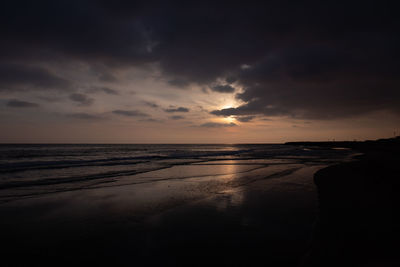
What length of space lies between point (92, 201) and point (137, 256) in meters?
5.25

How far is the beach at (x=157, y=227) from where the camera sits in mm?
4168

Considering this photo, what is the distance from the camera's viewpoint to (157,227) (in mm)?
5699

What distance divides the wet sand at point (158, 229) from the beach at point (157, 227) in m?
0.02

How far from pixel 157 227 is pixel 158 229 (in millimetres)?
144

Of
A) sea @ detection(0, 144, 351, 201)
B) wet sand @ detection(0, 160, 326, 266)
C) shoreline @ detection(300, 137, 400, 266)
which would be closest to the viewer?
shoreline @ detection(300, 137, 400, 266)

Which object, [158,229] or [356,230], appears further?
[158,229]

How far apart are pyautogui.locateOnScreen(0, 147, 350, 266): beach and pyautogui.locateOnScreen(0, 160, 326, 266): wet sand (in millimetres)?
20

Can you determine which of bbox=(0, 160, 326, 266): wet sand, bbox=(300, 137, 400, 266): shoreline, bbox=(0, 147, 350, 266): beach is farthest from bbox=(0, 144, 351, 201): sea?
bbox=(300, 137, 400, 266): shoreline

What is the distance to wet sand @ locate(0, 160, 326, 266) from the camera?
4148 mm

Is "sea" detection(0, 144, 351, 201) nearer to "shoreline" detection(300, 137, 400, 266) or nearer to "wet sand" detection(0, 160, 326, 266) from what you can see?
"wet sand" detection(0, 160, 326, 266)

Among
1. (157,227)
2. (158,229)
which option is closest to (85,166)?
(157,227)

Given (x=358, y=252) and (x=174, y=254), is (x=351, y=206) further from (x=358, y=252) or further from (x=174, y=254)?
(x=174, y=254)

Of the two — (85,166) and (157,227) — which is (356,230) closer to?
(157,227)

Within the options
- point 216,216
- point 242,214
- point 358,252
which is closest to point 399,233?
point 358,252
